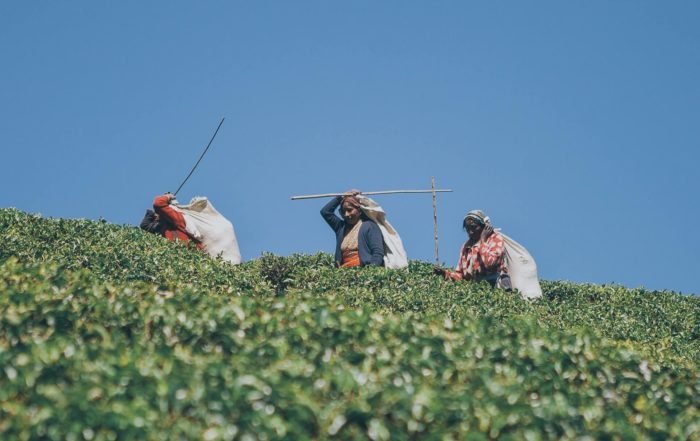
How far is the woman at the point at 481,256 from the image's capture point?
48.6 feet

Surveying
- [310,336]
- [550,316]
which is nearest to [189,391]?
[310,336]

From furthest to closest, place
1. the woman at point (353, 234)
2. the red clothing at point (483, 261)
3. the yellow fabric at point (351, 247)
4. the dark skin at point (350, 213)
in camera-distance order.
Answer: the dark skin at point (350, 213)
the yellow fabric at point (351, 247)
the woman at point (353, 234)
the red clothing at point (483, 261)

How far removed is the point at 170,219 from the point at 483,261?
175 inches

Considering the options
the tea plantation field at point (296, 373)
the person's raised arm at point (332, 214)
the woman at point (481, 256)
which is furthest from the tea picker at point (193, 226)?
the tea plantation field at point (296, 373)

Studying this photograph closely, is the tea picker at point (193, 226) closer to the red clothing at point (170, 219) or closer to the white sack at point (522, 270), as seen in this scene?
the red clothing at point (170, 219)

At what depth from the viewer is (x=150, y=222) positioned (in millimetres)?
16156

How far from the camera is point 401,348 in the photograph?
7.49 metres

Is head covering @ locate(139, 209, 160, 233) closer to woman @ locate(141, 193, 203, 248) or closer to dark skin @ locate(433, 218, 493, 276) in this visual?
woman @ locate(141, 193, 203, 248)

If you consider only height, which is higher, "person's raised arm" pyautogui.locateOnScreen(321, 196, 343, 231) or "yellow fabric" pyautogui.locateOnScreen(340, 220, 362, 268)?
"person's raised arm" pyautogui.locateOnScreen(321, 196, 343, 231)

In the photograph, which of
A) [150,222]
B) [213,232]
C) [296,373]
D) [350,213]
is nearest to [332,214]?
[350,213]

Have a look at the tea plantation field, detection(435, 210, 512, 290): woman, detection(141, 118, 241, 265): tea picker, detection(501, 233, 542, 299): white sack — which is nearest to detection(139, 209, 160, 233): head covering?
detection(141, 118, 241, 265): tea picker

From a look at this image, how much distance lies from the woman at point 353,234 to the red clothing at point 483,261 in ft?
3.43

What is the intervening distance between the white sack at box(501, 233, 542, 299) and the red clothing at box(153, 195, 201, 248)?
449 centimetres

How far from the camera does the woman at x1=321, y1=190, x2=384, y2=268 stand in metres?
15.2
